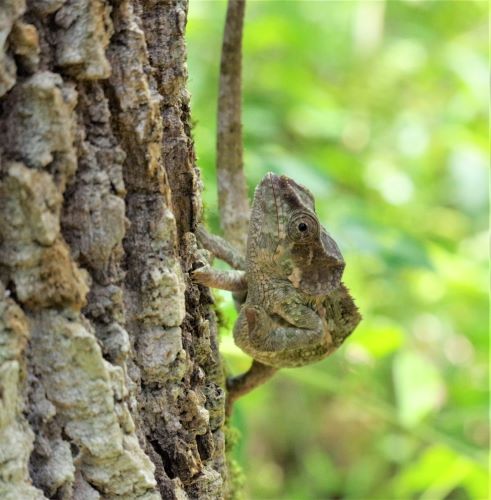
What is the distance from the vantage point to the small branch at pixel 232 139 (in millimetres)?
2871

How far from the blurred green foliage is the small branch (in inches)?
5.2

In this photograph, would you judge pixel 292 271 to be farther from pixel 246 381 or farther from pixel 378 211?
pixel 378 211

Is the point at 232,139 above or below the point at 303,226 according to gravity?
above

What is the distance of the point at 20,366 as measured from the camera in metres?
1.56

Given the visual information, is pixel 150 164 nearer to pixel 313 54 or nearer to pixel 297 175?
pixel 297 175

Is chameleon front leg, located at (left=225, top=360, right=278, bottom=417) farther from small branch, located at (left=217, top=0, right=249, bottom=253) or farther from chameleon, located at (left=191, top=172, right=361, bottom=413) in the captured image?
small branch, located at (left=217, top=0, right=249, bottom=253)

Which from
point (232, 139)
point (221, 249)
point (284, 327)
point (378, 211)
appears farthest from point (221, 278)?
point (378, 211)

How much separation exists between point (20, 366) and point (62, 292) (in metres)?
0.16

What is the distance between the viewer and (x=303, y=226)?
279cm

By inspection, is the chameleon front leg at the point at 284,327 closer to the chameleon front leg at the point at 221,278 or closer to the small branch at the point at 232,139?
the chameleon front leg at the point at 221,278

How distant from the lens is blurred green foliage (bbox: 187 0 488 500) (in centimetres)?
374

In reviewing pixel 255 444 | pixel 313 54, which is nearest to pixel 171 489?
pixel 313 54

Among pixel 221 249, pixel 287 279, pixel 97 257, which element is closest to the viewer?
pixel 97 257

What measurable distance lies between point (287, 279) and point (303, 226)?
21 centimetres
